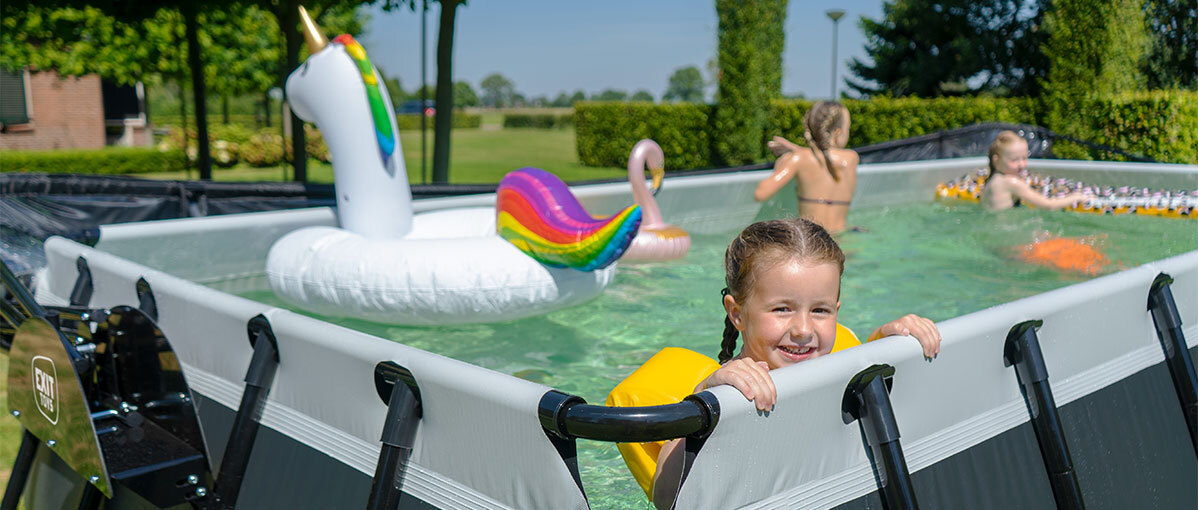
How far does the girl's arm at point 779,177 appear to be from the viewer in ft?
18.4

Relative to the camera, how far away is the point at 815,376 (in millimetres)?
1578

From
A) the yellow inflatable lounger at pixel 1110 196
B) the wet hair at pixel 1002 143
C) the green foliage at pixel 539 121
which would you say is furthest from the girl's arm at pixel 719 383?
the green foliage at pixel 539 121

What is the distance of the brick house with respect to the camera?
72.1 ft

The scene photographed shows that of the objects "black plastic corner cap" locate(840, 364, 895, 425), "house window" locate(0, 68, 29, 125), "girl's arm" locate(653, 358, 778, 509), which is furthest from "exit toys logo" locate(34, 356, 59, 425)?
"house window" locate(0, 68, 29, 125)

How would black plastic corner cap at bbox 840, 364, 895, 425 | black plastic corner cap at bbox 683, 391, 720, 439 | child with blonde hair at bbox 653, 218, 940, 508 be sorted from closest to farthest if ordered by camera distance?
black plastic corner cap at bbox 683, 391, 720, 439 → black plastic corner cap at bbox 840, 364, 895, 425 → child with blonde hair at bbox 653, 218, 940, 508

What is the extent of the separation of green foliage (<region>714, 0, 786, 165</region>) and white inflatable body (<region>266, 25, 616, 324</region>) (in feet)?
43.5

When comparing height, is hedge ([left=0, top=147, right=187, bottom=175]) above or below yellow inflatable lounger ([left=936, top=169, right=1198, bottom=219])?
below

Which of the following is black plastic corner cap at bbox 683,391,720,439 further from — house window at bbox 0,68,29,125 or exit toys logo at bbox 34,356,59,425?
house window at bbox 0,68,29,125

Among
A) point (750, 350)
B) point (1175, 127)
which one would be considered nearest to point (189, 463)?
point (750, 350)

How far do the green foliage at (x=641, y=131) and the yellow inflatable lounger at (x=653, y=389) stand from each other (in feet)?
55.8

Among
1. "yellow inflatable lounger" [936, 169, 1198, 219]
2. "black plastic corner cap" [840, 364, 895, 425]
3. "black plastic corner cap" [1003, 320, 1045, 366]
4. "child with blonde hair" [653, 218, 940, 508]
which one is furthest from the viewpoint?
"yellow inflatable lounger" [936, 169, 1198, 219]

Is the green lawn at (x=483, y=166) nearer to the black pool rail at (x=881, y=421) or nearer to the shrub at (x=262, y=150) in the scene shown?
the shrub at (x=262, y=150)

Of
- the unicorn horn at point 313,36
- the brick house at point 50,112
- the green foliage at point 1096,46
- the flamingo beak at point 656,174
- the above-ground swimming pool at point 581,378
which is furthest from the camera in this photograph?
the brick house at point 50,112

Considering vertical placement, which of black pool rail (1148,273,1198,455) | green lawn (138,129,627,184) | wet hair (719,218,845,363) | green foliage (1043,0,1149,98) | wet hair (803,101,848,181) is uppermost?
green foliage (1043,0,1149,98)
